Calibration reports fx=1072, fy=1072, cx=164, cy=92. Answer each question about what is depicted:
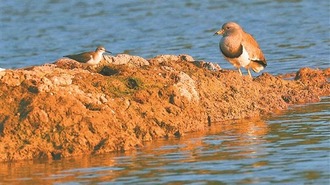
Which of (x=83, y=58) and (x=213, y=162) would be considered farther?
(x=83, y=58)

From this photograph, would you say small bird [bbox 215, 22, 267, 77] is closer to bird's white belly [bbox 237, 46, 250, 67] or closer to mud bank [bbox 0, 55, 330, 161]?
bird's white belly [bbox 237, 46, 250, 67]

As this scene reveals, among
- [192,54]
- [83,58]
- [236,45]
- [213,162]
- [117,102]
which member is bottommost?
[213,162]

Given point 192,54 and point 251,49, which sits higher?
point 192,54

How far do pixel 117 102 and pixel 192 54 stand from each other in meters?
10.9

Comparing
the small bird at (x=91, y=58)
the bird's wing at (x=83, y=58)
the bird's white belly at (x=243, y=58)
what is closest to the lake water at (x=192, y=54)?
the bird's white belly at (x=243, y=58)

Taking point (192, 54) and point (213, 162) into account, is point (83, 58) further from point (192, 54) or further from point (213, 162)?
point (192, 54)

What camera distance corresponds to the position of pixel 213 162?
12750 millimetres

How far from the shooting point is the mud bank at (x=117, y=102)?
1370cm

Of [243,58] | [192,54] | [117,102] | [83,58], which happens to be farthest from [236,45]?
[192,54]

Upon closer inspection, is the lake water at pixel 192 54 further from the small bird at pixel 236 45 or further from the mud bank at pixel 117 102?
the small bird at pixel 236 45

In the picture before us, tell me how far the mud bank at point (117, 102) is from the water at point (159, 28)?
5.34m

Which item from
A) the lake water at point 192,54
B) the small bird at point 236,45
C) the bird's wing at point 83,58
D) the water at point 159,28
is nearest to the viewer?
the lake water at point 192,54

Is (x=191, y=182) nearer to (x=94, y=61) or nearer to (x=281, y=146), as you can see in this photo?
(x=281, y=146)

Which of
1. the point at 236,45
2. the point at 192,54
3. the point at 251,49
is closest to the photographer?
the point at 236,45
